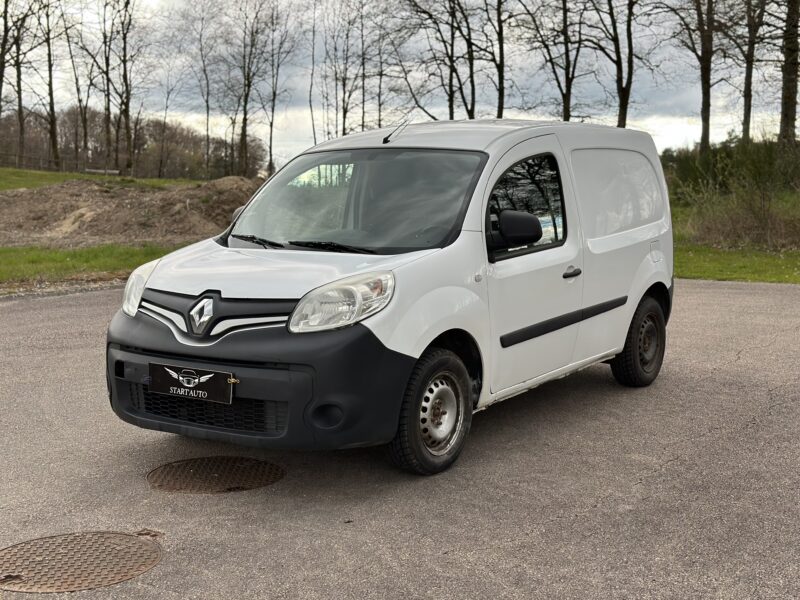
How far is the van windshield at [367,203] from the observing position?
5.21m

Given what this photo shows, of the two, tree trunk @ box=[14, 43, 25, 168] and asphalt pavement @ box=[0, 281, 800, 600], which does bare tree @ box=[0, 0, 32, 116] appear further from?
→ asphalt pavement @ box=[0, 281, 800, 600]

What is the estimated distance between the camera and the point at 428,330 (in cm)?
471

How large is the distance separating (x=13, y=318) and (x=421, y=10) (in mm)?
24142

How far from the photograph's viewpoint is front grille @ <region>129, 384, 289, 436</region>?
14.8 ft

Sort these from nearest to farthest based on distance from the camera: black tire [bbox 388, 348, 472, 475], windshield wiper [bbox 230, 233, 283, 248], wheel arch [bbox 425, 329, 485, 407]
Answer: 1. black tire [bbox 388, 348, 472, 475]
2. wheel arch [bbox 425, 329, 485, 407]
3. windshield wiper [bbox 230, 233, 283, 248]

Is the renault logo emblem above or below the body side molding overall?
above

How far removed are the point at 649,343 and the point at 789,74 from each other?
20304 mm

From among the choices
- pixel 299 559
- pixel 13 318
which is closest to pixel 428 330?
pixel 299 559

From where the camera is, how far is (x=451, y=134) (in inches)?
230

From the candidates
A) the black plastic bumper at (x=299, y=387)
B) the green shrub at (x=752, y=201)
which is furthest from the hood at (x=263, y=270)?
the green shrub at (x=752, y=201)

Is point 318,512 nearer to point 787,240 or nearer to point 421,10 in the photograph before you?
point 787,240

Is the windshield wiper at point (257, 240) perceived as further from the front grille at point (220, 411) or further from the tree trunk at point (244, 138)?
the tree trunk at point (244, 138)

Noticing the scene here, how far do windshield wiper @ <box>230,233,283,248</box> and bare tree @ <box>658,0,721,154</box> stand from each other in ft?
73.6

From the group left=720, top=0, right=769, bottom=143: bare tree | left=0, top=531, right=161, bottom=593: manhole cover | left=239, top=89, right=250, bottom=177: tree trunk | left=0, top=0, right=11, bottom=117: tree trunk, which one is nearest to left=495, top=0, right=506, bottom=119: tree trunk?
left=720, top=0, right=769, bottom=143: bare tree
